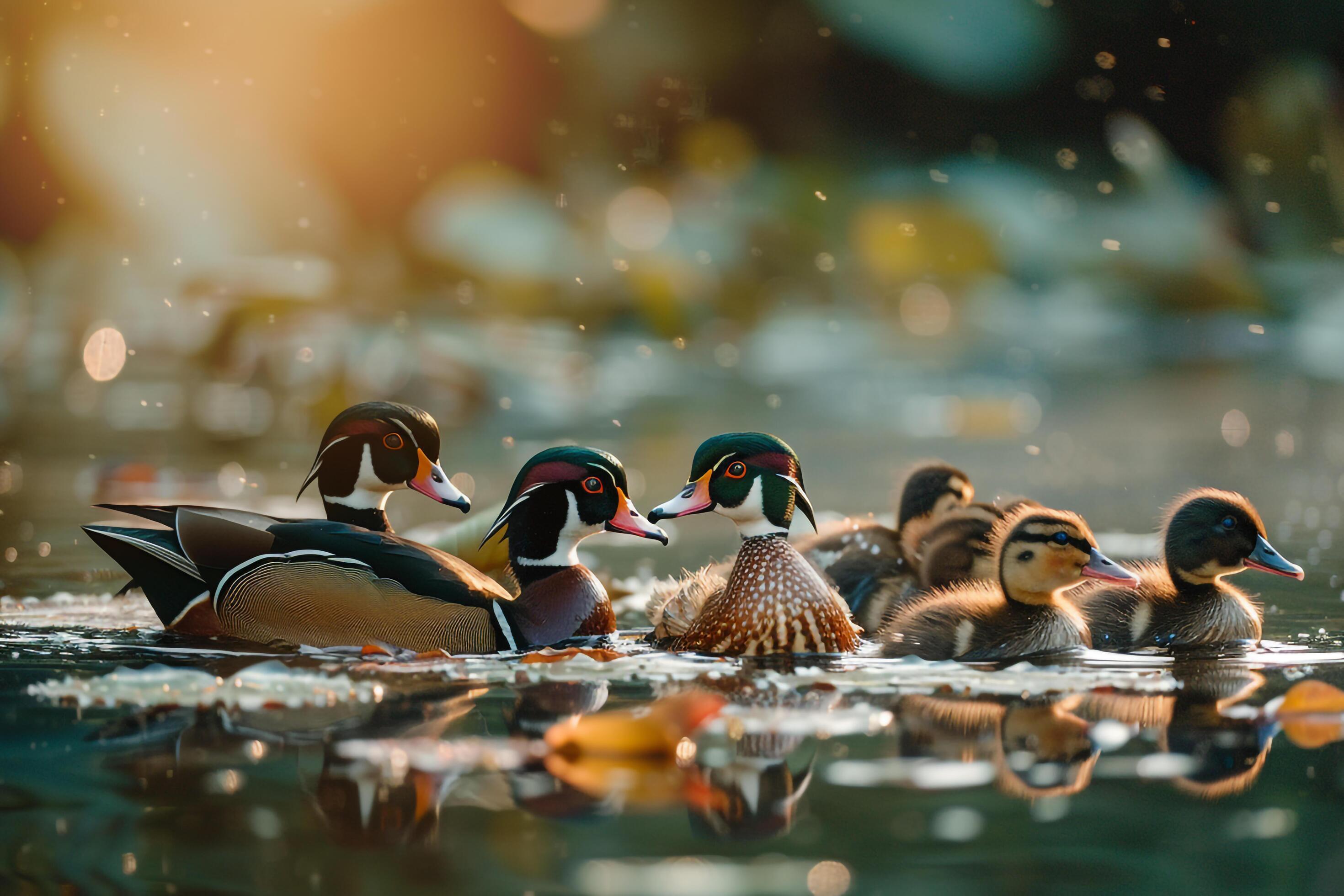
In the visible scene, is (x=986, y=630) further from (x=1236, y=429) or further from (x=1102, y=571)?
(x=1236, y=429)

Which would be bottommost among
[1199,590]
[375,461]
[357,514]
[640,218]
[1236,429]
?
[1199,590]

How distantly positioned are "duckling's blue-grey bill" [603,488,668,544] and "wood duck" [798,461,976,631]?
0.99m

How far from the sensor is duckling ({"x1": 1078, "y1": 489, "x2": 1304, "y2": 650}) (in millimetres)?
4680

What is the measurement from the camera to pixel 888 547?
560 centimetres

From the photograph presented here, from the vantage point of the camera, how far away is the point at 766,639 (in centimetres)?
457

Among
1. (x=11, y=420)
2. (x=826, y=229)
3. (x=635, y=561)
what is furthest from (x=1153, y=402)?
(x=11, y=420)

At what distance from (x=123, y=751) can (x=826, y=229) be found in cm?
2008

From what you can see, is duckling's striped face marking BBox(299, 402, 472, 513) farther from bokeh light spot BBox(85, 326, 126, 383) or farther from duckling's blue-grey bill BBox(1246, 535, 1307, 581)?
bokeh light spot BBox(85, 326, 126, 383)

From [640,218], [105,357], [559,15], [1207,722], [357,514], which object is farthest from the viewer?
[640,218]

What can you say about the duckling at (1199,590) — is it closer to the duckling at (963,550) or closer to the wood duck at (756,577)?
the duckling at (963,550)

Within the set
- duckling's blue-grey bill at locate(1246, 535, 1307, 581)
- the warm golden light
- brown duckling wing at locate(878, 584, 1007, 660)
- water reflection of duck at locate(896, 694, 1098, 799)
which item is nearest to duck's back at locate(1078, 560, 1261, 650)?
duckling's blue-grey bill at locate(1246, 535, 1307, 581)

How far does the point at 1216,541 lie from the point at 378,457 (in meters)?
2.64

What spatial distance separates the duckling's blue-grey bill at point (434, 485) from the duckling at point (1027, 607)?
141 centimetres

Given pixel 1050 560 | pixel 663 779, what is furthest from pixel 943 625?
pixel 663 779
